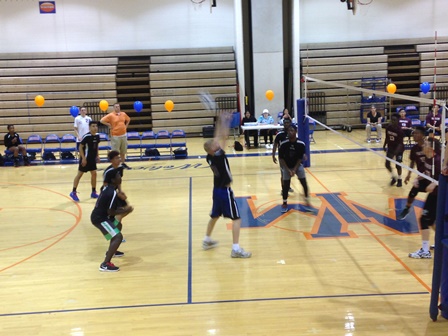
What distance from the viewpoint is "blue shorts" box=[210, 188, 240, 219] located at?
24.9 ft

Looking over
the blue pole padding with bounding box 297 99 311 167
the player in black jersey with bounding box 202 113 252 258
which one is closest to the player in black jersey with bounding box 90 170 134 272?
the player in black jersey with bounding box 202 113 252 258

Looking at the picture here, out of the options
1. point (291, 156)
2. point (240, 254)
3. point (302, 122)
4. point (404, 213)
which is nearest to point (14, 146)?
point (302, 122)

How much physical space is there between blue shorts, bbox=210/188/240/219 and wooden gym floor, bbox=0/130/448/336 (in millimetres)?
697

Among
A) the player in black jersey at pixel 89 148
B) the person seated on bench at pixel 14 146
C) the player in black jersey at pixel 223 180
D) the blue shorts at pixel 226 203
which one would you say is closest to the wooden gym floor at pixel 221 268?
the player in black jersey at pixel 223 180

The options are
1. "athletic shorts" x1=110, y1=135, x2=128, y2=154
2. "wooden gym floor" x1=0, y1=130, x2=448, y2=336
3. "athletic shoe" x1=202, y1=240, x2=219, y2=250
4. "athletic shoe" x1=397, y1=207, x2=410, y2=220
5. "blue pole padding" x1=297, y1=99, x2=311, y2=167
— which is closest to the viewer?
Result: "wooden gym floor" x1=0, y1=130, x2=448, y2=336

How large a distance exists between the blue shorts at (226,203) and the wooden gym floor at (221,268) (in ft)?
2.29

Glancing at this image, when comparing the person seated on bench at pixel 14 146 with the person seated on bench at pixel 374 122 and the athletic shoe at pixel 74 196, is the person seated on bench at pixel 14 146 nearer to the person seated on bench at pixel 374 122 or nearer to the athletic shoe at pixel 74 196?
the athletic shoe at pixel 74 196

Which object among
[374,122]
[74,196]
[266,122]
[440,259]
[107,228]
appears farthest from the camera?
[374,122]

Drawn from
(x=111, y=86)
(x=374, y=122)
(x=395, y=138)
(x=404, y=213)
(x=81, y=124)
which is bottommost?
(x=404, y=213)

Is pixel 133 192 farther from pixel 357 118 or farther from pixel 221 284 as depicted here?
pixel 357 118

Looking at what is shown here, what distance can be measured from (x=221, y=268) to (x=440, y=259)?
3040 millimetres

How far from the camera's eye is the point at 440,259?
17.7 feet

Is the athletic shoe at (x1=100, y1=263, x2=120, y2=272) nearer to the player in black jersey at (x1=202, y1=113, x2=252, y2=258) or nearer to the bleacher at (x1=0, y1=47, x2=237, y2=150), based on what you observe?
the player in black jersey at (x1=202, y1=113, x2=252, y2=258)

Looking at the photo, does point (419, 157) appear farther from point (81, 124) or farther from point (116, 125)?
point (81, 124)
